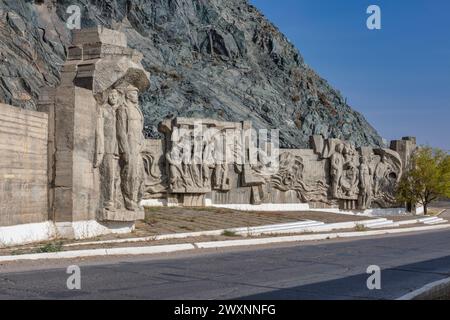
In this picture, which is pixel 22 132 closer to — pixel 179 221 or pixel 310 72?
pixel 179 221

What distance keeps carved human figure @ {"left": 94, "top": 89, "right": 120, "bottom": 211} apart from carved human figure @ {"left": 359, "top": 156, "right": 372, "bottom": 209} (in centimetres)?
1880

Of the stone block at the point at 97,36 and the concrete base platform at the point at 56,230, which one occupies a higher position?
the stone block at the point at 97,36

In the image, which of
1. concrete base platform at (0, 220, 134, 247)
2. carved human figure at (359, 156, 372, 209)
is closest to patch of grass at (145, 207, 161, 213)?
Answer: concrete base platform at (0, 220, 134, 247)

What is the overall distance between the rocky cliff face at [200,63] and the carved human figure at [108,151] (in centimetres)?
2055

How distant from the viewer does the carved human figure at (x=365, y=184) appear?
33.8 m

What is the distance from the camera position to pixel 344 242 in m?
19.9

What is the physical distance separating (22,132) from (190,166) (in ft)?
36.3

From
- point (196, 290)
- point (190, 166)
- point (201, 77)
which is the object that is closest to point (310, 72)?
point (201, 77)

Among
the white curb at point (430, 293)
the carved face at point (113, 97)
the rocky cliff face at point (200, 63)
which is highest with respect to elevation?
the rocky cliff face at point (200, 63)

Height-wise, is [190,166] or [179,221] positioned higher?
[190,166]

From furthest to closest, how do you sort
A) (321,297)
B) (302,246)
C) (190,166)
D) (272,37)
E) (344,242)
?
(272,37), (190,166), (344,242), (302,246), (321,297)

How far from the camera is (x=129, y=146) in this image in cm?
1805

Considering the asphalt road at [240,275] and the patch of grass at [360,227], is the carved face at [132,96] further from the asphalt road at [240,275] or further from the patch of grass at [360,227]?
the patch of grass at [360,227]

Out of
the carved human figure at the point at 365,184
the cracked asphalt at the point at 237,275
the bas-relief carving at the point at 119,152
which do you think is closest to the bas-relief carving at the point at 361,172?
the carved human figure at the point at 365,184
